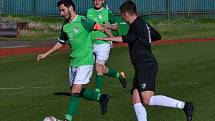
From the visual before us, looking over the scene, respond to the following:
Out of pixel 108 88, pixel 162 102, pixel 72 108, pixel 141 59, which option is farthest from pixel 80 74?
pixel 108 88

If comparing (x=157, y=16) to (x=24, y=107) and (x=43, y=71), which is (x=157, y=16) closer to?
(x=43, y=71)

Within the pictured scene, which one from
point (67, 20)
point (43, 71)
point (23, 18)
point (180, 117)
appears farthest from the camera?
point (23, 18)

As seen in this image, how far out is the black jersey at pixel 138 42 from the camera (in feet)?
30.5

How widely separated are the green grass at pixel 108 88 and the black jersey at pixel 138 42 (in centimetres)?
187

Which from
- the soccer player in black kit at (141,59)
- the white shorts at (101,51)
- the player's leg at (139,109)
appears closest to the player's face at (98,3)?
the white shorts at (101,51)

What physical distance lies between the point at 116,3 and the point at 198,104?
1490 inches

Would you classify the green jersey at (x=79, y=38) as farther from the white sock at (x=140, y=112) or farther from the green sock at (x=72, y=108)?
the white sock at (x=140, y=112)

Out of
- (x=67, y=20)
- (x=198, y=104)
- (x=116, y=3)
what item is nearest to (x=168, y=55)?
(x=198, y=104)

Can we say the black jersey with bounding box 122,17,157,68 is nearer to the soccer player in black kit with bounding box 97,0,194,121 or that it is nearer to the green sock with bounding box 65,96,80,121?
the soccer player in black kit with bounding box 97,0,194,121

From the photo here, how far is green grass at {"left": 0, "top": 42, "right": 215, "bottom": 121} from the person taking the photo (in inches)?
→ 453

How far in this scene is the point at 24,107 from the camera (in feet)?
41.5

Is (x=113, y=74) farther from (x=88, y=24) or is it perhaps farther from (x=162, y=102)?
(x=162, y=102)

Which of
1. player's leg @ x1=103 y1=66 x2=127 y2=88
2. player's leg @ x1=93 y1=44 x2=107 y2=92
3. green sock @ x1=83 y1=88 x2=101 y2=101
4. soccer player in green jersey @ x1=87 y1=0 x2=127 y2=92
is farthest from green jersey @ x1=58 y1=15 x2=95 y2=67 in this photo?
player's leg @ x1=103 y1=66 x2=127 y2=88

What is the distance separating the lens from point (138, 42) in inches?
368
